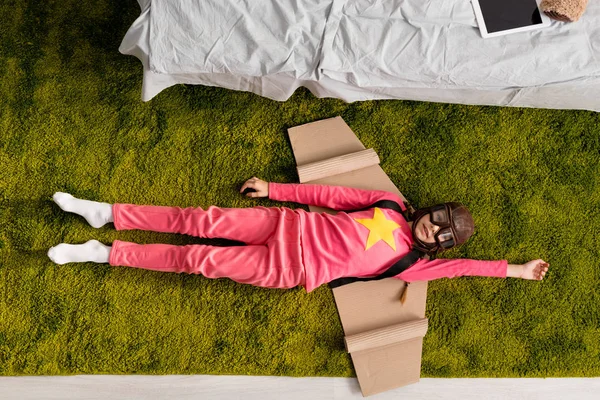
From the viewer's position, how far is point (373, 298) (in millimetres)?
2285

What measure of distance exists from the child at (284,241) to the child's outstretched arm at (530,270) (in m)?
0.28

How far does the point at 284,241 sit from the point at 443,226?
2.11 ft

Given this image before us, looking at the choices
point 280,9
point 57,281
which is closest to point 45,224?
point 57,281

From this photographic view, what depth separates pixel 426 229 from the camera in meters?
2.03

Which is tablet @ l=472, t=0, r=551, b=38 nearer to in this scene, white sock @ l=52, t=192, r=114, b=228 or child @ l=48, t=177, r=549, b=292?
child @ l=48, t=177, r=549, b=292

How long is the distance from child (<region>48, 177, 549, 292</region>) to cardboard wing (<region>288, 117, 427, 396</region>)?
140mm

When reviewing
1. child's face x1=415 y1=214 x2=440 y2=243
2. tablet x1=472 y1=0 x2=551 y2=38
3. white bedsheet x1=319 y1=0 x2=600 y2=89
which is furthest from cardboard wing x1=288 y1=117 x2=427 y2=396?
tablet x1=472 y1=0 x2=551 y2=38

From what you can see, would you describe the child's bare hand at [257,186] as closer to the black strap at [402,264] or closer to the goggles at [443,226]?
the black strap at [402,264]

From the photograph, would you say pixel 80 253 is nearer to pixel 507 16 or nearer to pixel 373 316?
pixel 373 316

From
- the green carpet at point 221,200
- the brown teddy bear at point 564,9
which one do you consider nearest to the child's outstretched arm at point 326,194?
the green carpet at point 221,200

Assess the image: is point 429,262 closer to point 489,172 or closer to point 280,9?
point 489,172

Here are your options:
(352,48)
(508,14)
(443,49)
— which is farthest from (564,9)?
(352,48)

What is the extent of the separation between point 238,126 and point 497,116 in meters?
1.30

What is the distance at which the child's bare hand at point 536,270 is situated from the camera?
2.34 m
